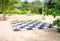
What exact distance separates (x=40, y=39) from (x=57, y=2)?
273 centimetres

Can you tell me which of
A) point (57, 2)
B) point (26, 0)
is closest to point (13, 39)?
point (57, 2)

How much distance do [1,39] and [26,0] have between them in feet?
86.7

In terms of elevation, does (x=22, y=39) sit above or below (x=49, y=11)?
below

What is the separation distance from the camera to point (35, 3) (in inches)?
1082

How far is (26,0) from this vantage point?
33.6 m

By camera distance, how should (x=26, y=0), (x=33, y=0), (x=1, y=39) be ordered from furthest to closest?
(x=26, y=0), (x=33, y=0), (x=1, y=39)

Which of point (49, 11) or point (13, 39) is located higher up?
point (49, 11)

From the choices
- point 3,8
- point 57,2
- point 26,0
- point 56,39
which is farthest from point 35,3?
point 56,39

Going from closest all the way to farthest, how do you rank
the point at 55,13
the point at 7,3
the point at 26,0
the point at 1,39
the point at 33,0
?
1. the point at 1,39
2. the point at 55,13
3. the point at 7,3
4. the point at 33,0
5. the point at 26,0

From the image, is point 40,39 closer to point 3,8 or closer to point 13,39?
point 13,39

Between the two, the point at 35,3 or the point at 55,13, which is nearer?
the point at 55,13

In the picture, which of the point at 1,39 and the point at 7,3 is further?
the point at 7,3

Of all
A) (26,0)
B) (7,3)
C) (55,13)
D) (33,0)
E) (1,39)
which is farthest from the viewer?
(26,0)

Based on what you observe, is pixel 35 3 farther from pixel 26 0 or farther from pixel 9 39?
pixel 9 39
